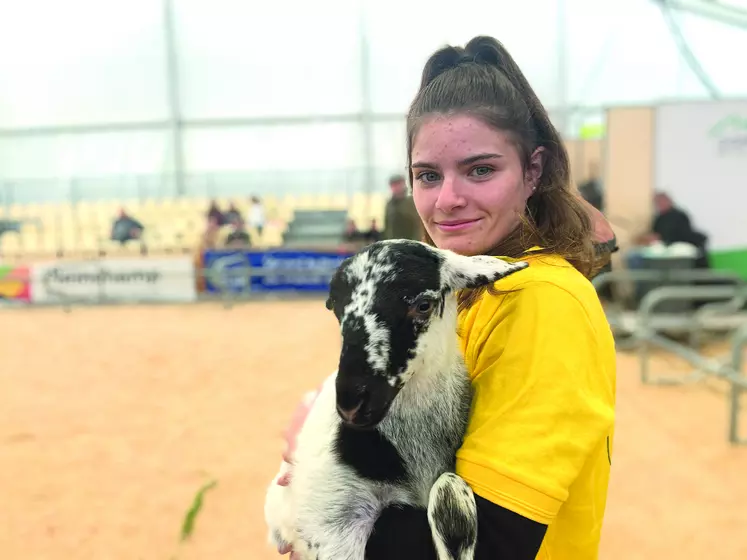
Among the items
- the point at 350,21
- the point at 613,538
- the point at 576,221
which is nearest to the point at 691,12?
the point at 350,21

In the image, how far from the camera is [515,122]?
1.06 m

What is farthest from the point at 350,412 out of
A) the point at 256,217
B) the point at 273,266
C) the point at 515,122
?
the point at 256,217

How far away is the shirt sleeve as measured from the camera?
2.74 feet

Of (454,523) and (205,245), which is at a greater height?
(454,523)

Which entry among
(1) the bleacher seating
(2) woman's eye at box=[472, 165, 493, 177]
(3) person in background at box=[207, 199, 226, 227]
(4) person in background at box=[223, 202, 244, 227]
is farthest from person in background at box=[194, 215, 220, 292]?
(2) woman's eye at box=[472, 165, 493, 177]

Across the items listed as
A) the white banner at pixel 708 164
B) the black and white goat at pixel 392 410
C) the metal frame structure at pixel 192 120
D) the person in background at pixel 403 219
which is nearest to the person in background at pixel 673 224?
the white banner at pixel 708 164

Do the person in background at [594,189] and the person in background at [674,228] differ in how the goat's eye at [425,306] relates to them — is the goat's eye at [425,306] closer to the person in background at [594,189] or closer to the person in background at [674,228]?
the person in background at [674,228]

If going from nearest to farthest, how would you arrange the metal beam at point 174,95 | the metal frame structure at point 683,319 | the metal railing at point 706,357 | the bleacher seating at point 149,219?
the metal railing at point 706,357, the metal frame structure at point 683,319, the bleacher seating at point 149,219, the metal beam at point 174,95

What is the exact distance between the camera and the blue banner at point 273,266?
9.65m

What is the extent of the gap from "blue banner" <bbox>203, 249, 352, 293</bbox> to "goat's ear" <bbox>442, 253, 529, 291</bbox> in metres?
8.59

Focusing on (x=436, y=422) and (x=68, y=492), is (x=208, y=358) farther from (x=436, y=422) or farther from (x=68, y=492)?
(x=436, y=422)

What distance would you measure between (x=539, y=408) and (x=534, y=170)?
0.50 metres

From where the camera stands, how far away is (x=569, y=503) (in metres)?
0.99

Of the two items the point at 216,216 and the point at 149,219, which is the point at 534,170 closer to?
the point at 216,216
